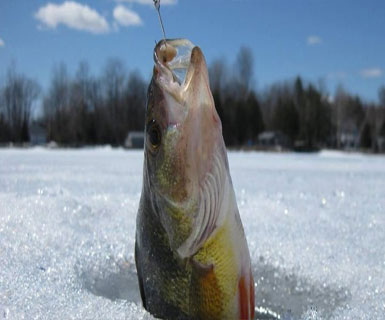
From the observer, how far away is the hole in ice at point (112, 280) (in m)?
1.57

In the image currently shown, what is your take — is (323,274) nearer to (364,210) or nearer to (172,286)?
(172,286)

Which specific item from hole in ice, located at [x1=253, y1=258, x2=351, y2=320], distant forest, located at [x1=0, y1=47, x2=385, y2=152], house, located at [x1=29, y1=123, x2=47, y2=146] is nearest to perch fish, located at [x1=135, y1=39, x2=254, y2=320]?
hole in ice, located at [x1=253, y1=258, x2=351, y2=320]

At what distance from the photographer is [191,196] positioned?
103 centimetres

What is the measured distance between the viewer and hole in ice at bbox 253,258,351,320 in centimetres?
147

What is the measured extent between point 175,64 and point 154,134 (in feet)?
0.59

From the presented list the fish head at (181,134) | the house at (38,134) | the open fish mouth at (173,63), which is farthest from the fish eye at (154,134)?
the house at (38,134)

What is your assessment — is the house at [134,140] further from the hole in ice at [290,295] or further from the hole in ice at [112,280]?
the hole in ice at [290,295]

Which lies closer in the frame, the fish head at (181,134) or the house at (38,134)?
the fish head at (181,134)

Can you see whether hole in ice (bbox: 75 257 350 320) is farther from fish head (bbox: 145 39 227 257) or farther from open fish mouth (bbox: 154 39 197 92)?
open fish mouth (bbox: 154 39 197 92)

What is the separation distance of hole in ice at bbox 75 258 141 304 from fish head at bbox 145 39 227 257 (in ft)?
2.02

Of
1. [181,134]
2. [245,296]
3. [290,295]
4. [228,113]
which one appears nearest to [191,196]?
[181,134]

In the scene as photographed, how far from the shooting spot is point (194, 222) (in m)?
1.04

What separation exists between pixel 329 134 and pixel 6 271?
4824 centimetres

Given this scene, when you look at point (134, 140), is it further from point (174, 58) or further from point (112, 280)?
point (174, 58)
